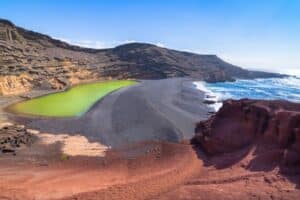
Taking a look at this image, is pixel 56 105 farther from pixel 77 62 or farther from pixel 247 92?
pixel 247 92

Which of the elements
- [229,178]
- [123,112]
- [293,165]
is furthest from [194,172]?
[123,112]

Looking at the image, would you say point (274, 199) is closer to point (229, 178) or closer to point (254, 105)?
point (229, 178)

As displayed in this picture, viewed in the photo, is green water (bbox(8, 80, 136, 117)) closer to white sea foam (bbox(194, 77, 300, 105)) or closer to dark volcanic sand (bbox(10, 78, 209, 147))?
dark volcanic sand (bbox(10, 78, 209, 147))

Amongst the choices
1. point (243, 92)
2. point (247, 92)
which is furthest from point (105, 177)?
point (247, 92)

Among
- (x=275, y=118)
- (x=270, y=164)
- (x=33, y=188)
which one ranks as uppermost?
(x=275, y=118)

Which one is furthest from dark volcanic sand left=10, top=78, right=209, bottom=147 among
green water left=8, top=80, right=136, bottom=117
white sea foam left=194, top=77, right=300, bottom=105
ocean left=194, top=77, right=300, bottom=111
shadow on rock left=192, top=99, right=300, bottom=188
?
white sea foam left=194, top=77, right=300, bottom=105

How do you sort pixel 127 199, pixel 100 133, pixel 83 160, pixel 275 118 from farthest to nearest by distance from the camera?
1. pixel 100 133
2. pixel 83 160
3. pixel 275 118
4. pixel 127 199
